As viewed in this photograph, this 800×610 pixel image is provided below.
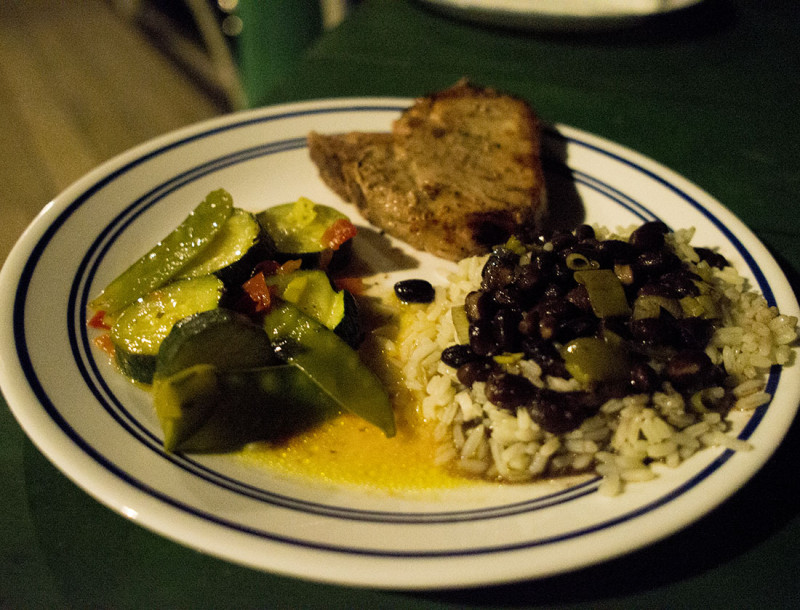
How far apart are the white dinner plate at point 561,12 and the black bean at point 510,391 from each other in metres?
3.99

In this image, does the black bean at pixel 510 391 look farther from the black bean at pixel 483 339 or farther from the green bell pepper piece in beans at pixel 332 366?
the green bell pepper piece in beans at pixel 332 366

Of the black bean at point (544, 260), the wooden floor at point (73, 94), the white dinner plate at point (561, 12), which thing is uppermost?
the white dinner plate at point (561, 12)

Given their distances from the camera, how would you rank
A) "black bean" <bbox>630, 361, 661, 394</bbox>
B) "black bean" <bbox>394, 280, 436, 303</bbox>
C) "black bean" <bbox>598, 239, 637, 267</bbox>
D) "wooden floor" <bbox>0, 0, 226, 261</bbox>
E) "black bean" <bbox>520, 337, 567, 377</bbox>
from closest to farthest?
"black bean" <bbox>630, 361, 661, 394</bbox> → "black bean" <bbox>520, 337, 567, 377</bbox> → "black bean" <bbox>598, 239, 637, 267</bbox> → "black bean" <bbox>394, 280, 436, 303</bbox> → "wooden floor" <bbox>0, 0, 226, 261</bbox>

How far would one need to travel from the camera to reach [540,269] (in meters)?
2.63

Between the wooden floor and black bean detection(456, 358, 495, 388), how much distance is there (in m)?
5.08

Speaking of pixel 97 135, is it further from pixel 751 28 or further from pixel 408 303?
pixel 751 28

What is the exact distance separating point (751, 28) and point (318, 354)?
5613mm

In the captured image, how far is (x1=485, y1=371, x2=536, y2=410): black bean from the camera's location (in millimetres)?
2404

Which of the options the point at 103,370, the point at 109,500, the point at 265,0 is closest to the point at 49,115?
the point at 265,0

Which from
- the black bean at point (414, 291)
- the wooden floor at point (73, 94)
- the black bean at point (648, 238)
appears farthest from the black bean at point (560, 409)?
the wooden floor at point (73, 94)

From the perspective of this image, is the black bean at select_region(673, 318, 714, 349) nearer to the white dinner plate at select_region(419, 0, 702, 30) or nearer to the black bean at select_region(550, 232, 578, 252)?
the black bean at select_region(550, 232, 578, 252)

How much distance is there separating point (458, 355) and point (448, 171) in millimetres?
Result: 1346

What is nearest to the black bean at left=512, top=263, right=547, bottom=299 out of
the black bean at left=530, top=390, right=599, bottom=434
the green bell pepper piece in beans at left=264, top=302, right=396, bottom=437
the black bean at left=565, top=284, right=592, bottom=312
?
the black bean at left=565, top=284, right=592, bottom=312

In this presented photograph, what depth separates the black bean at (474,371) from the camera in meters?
2.54
